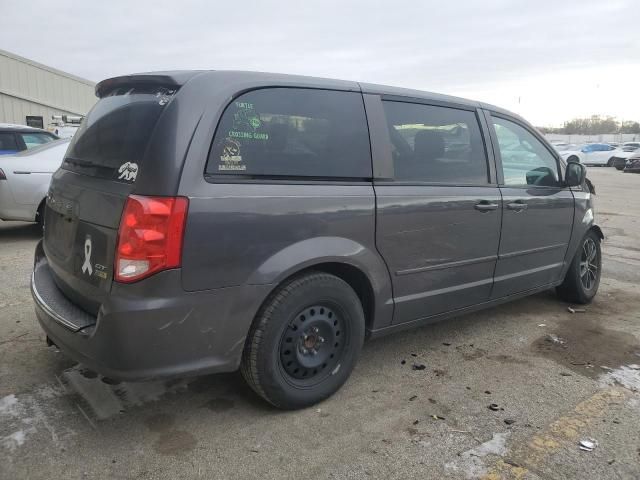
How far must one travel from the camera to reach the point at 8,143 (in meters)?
8.38

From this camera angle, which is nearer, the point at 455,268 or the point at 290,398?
the point at 290,398

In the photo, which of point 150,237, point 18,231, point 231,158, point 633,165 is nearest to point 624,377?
point 231,158

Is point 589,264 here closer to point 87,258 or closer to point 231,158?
point 231,158

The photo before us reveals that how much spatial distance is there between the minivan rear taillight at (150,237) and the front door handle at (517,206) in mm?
2532

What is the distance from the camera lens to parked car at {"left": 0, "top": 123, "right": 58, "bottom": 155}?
831cm

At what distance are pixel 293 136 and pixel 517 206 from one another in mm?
1995

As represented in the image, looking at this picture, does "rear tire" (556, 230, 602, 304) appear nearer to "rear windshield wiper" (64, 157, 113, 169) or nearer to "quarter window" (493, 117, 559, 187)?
"quarter window" (493, 117, 559, 187)

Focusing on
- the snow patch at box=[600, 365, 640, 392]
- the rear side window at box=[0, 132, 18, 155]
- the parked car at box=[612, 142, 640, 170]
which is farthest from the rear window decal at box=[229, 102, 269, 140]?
the parked car at box=[612, 142, 640, 170]

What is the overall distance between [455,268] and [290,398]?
1466 mm

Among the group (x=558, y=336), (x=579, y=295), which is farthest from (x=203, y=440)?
(x=579, y=295)

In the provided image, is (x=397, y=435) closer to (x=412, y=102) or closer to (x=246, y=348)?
(x=246, y=348)

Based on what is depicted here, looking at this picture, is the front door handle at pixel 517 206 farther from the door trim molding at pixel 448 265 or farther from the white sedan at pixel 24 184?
the white sedan at pixel 24 184

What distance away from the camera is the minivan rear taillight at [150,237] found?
236cm

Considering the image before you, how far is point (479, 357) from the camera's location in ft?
12.5
